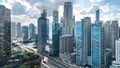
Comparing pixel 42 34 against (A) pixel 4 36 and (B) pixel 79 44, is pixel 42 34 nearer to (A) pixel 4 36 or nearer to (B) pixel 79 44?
(B) pixel 79 44

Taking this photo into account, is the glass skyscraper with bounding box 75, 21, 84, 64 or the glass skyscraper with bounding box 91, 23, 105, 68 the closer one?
the glass skyscraper with bounding box 91, 23, 105, 68

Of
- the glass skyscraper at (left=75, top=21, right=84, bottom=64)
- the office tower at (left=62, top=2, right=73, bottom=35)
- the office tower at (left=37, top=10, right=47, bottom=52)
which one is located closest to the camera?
the glass skyscraper at (left=75, top=21, right=84, bottom=64)

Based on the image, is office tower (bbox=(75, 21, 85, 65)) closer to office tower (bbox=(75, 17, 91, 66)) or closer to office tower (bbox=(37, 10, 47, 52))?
office tower (bbox=(75, 17, 91, 66))

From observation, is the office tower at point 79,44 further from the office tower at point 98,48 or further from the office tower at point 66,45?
the office tower at point 66,45

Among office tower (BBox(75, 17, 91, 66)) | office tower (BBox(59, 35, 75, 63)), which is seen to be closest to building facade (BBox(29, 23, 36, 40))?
office tower (BBox(59, 35, 75, 63))

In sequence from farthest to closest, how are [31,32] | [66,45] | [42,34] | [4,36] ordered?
[31,32]
[42,34]
[66,45]
[4,36]

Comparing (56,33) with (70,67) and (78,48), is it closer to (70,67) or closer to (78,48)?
(78,48)

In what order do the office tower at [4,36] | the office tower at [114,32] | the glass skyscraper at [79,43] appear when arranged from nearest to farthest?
the office tower at [4,36] < the glass skyscraper at [79,43] < the office tower at [114,32]

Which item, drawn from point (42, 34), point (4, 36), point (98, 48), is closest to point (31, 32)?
point (42, 34)

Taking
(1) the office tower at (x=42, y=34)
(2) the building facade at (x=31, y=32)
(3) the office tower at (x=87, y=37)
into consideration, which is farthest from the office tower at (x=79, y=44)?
(2) the building facade at (x=31, y=32)
